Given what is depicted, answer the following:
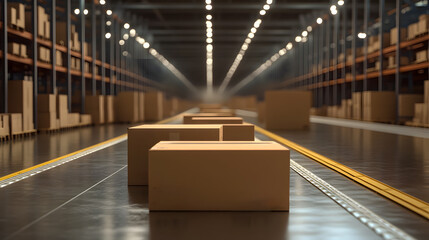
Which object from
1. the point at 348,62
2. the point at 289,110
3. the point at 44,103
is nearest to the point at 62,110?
the point at 44,103

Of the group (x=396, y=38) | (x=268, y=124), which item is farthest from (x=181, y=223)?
(x=396, y=38)

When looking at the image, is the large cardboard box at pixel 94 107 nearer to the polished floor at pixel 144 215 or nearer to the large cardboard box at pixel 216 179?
the polished floor at pixel 144 215

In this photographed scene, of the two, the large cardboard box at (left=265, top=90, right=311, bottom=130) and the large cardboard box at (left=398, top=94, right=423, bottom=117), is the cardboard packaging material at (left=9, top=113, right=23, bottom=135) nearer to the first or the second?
the large cardboard box at (left=265, top=90, right=311, bottom=130)

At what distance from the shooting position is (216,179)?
15.4 ft

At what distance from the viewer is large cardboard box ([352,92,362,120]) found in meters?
24.3

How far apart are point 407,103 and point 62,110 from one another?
13.1 meters

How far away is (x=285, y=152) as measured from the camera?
4738 mm

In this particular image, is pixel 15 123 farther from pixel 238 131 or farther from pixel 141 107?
pixel 141 107

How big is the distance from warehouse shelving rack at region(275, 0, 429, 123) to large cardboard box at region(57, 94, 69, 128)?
13.0 metres

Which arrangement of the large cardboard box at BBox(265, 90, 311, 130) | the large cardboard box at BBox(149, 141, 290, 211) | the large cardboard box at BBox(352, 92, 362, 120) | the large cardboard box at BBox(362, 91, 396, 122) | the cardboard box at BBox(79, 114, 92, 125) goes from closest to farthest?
the large cardboard box at BBox(149, 141, 290, 211) → the large cardboard box at BBox(265, 90, 311, 130) → the cardboard box at BBox(79, 114, 92, 125) → the large cardboard box at BBox(362, 91, 396, 122) → the large cardboard box at BBox(352, 92, 362, 120)

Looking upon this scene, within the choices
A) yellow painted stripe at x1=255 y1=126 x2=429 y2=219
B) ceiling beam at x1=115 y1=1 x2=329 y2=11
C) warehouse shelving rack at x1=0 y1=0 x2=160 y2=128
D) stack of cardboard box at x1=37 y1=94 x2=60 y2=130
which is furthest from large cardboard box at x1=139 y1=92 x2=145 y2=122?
yellow painted stripe at x1=255 y1=126 x2=429 y2=219

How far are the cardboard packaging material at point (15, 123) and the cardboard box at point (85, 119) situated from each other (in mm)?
6412

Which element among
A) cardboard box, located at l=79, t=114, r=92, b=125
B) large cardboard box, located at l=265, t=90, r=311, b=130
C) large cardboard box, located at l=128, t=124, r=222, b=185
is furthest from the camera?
cardboard box, located at l=79, t=114, r=92, b=125

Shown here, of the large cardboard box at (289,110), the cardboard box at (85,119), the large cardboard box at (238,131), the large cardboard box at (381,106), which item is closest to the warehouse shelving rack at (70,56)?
the cardboard box at (85,119)
